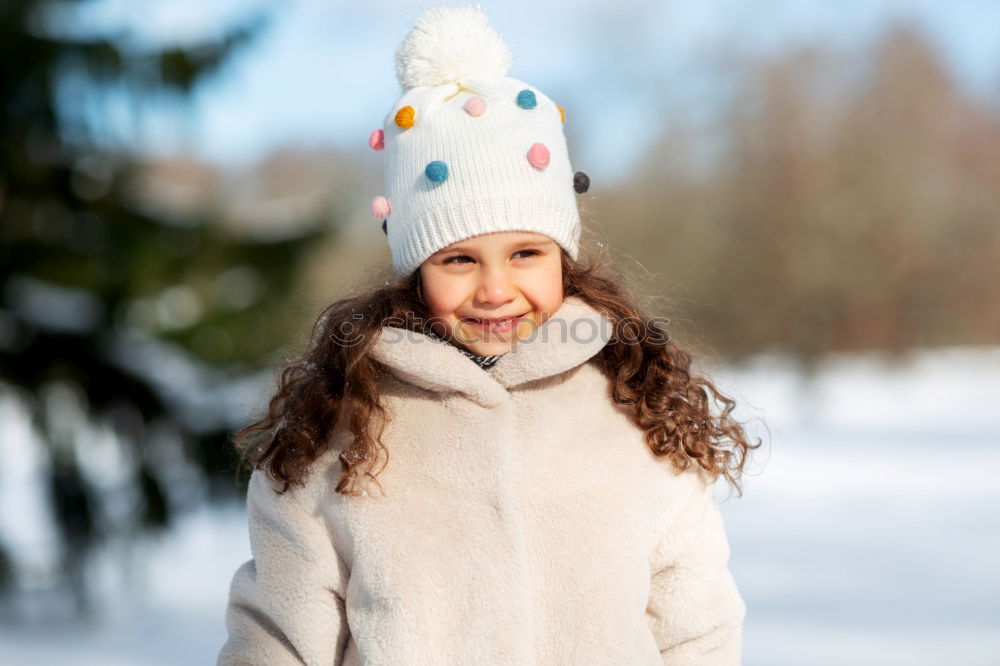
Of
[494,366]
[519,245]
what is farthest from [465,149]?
[494,366]

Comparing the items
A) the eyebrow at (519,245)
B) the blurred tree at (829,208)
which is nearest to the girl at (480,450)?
the eyebrow at (519,245)

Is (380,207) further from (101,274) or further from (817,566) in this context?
(817,566)

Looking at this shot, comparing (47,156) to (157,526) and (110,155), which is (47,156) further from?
(157,526)

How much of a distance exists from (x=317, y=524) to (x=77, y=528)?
4.08 metres

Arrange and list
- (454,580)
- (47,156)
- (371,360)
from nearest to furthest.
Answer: (454,580)
(371,360)
(47,156)

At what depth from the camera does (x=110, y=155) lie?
17.3 ft

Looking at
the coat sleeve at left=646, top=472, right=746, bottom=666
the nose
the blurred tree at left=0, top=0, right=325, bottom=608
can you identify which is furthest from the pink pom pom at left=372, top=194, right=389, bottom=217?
the blurred tree at left=0, top=0, right=325, bottom=608

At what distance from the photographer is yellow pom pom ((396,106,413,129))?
69.5 inches

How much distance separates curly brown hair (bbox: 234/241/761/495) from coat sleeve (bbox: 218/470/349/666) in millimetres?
67

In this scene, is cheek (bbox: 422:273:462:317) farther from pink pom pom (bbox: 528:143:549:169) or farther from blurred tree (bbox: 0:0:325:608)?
blurred tree (bbox: 0:0:325:608)

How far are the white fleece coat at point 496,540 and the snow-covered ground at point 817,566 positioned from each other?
0.97 feet

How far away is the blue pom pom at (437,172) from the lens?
172 centimetres

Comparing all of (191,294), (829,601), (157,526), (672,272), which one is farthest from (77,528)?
(672,272)

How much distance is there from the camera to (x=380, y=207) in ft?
5.97
